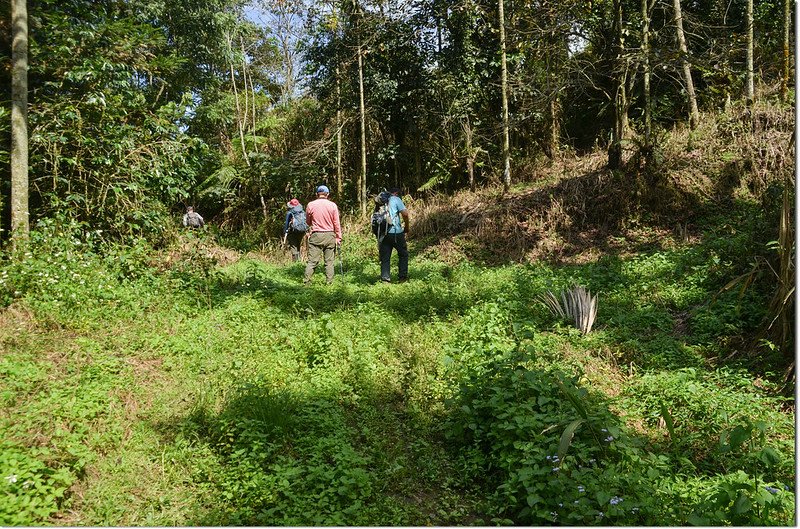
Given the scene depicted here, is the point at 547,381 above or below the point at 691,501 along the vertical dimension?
above

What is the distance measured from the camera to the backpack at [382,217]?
909 centimetres

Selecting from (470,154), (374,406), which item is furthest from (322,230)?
(470,154)

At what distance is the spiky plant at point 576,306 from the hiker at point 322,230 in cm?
419

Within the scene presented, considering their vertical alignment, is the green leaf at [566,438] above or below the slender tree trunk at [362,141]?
below

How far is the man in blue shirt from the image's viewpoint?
29.8 ft

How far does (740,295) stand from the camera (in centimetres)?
574

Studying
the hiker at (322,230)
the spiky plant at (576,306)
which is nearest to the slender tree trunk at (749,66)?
the spiky plant at (576,306)

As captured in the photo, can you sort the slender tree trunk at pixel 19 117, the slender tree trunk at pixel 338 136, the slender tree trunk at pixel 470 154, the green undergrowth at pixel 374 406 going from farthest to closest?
the slender tree trunk at pixel 338 136
the slender tree trunk at pixel 470 154
the slender tree trunk at pixel 19 117
the green undergrowth at pixel 374 406

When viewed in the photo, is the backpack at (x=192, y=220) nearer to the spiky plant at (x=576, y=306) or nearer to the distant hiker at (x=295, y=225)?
the distant hiker at (x=295, y=225)

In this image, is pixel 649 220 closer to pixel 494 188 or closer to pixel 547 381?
pixel 494 188

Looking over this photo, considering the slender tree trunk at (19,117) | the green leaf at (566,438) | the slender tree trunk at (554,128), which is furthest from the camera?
the slender tree trunk at (554,128)

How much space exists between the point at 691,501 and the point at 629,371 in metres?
2.29

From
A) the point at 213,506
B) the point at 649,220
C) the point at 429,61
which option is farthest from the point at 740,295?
the point at 429,61

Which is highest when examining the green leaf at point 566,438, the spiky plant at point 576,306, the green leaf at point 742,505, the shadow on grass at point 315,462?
the spiky plant at point 576,306
